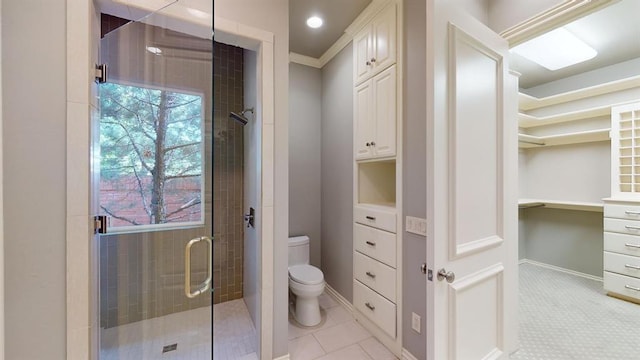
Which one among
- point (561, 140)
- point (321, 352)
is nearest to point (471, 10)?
point (321, 352)

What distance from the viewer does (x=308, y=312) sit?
213 centimetres

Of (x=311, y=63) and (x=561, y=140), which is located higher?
(x=311, y=63)

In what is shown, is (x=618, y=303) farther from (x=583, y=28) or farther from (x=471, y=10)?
(x=471, y=10)

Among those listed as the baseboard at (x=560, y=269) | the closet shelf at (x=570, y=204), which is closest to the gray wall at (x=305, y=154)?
the closet shelf at (x=570, y=204)

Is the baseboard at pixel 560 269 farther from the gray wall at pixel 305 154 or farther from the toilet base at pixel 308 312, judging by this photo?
the toilet base at pixel 308 312

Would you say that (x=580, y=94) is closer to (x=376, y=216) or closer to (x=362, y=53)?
(x=362, y=53)

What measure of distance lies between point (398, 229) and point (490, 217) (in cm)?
58

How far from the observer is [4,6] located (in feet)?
3.37

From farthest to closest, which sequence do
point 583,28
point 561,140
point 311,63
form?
point 561,140
point 311,63
point 583,28

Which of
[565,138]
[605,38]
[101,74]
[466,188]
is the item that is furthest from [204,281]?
[565,138]

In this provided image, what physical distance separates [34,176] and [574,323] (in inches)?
153

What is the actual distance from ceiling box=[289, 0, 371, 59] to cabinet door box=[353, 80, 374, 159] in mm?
610

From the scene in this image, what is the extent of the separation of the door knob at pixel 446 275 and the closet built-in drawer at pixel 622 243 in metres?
2.90

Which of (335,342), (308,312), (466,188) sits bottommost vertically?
(335,342)
